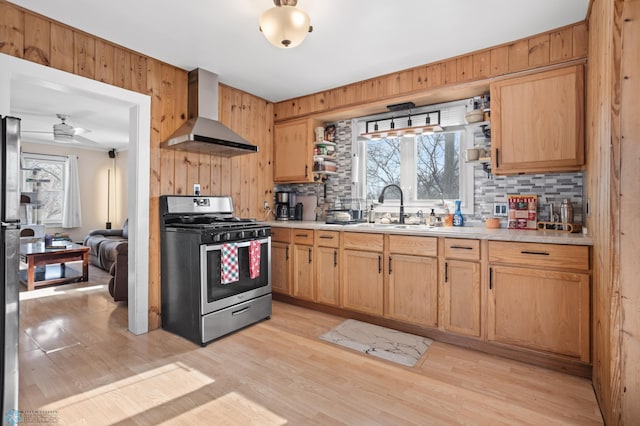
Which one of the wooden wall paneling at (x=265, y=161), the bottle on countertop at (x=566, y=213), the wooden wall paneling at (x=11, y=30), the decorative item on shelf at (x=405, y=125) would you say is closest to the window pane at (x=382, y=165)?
the decorative item on shelf at (x=405, y=125)

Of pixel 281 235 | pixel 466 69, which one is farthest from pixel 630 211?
pixel 281 235

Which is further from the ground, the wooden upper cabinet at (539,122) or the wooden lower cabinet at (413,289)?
the wooden upper cabinet at (539,122)

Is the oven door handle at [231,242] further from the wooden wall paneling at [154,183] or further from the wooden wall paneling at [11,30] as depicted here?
the wooden wall paneling at [11,30]

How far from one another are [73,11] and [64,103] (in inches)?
108

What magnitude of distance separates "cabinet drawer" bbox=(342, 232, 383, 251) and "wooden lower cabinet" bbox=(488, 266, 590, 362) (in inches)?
38.1

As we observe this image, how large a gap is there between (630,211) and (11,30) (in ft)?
12.4

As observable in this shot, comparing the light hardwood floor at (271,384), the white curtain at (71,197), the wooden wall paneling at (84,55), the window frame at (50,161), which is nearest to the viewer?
the light hardwood floor at (271,384)

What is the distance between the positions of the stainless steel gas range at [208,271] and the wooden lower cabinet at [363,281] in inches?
31.3

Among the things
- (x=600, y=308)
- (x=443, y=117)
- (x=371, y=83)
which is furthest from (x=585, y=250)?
(x=371, y=83)

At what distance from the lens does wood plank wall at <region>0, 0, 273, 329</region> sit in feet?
7.53

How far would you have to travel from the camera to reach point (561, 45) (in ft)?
8.13

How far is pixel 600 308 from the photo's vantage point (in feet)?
6.15

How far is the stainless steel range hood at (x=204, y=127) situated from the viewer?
2.94 metres

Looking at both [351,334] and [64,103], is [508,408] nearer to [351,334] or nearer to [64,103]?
[351,334]
